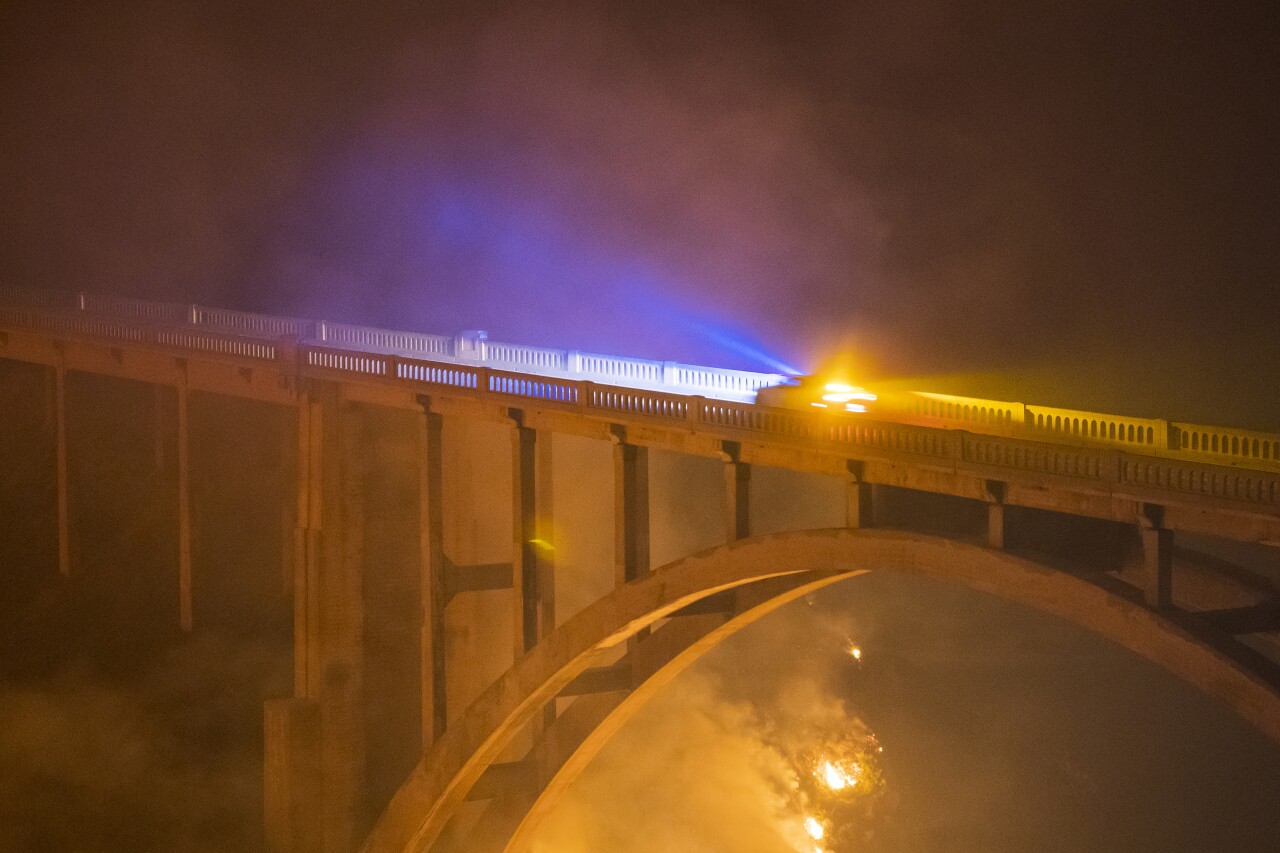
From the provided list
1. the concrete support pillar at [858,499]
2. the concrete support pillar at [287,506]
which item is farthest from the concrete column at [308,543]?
the concrete support pillar at [858,499]

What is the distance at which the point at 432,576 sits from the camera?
1994 centimetres

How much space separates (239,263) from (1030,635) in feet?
74.6

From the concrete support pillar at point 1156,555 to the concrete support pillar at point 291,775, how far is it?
14001 mm

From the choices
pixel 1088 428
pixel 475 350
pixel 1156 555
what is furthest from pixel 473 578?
pixel 1156 555

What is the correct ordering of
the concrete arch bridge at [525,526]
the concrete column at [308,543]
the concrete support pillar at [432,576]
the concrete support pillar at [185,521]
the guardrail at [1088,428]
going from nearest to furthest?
1. the concrete arch bridge at [525,526]
2. the guardrail at [1088,428]
3. the concrete support pillar at [432,576]
4. the concrete column at [308,543]
5. the concrete support pillar at [185,521]

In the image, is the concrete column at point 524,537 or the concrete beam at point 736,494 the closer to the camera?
the concrete beam at point 736,494

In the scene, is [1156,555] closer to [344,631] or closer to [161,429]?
[344,631]

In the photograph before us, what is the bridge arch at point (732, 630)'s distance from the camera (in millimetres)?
10375

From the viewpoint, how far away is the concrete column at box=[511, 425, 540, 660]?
1780 centimetres

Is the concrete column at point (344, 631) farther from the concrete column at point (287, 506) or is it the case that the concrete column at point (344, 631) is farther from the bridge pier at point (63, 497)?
the bridge pier at point (63, 497)

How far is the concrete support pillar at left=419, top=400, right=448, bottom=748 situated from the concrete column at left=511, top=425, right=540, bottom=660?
208 cm

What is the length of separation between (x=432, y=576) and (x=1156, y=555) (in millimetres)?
11316

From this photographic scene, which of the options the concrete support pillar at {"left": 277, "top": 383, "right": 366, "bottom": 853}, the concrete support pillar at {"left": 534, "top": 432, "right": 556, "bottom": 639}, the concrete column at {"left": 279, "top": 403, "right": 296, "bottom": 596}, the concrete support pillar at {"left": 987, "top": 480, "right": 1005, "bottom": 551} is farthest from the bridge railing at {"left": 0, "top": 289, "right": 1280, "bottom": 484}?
Answer: the concrete column at {"left": 279, "top": 403, "right": 296, "bottom": 596}

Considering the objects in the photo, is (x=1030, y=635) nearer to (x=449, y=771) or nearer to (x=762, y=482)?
(x=762, y=482)
